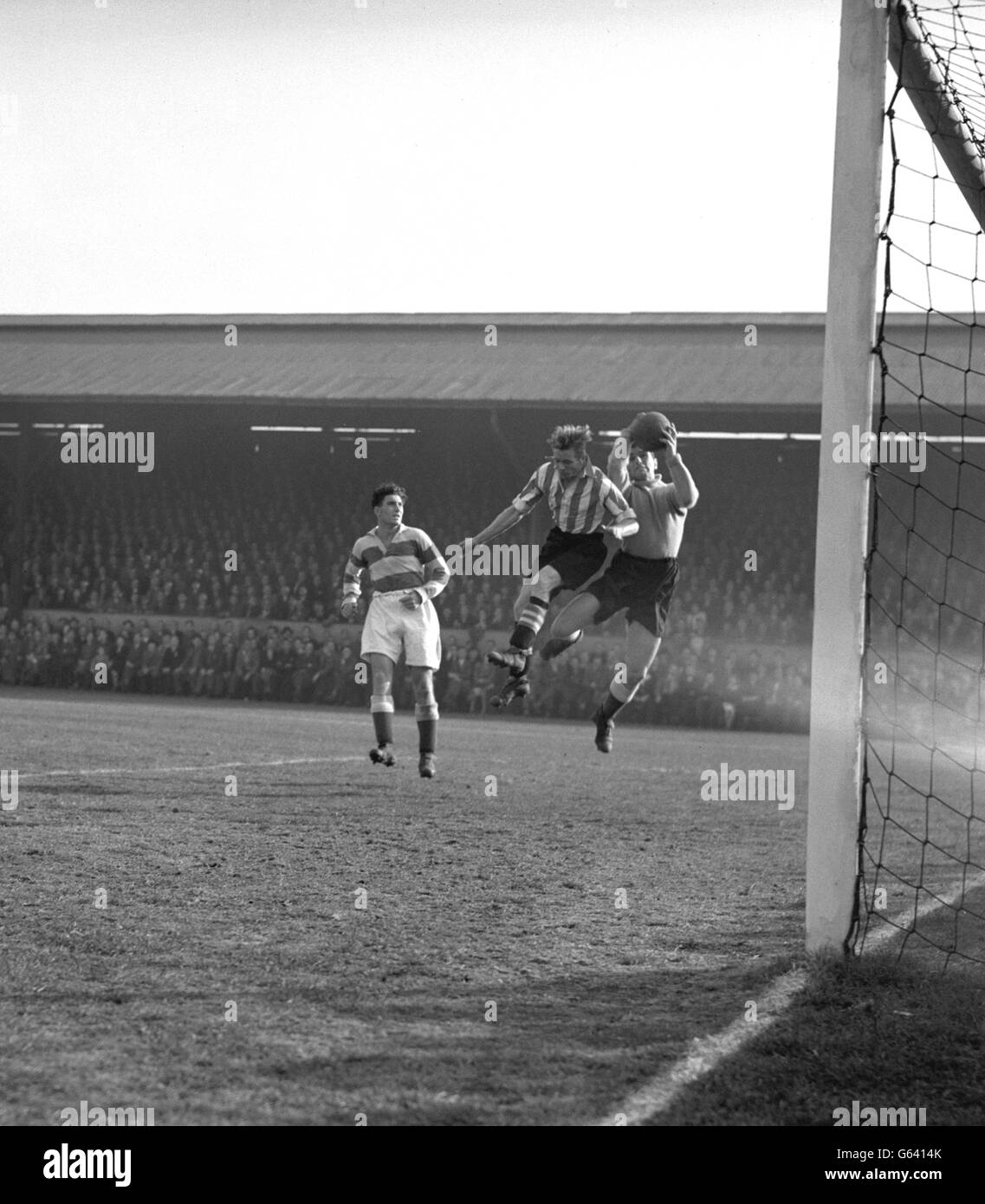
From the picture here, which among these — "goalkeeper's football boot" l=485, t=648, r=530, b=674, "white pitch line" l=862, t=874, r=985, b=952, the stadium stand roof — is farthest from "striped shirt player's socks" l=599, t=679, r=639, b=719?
the stadium stand roof

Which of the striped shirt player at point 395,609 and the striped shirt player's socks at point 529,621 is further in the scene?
the striped shirt player at point 395,609

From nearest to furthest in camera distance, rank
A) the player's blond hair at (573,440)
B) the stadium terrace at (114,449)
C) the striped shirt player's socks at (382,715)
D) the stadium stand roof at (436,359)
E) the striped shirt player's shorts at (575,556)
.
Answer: the player's blond hair at (573,440) < the striped shirt player's shorts at (575,556) < the striped shirt player's socks at (382,715) < the stadium stand roof at (436,359) < the stadium terrace at (114,449)

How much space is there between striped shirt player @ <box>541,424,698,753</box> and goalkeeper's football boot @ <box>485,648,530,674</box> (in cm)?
12

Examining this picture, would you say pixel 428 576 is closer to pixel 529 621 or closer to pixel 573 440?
pixel 529 621

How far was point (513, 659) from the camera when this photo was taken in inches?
230

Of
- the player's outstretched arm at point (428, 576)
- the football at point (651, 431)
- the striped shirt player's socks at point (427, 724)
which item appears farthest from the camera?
the striped shirt player's socks at point (427, 724)

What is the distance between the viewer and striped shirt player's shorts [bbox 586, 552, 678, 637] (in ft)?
19.7

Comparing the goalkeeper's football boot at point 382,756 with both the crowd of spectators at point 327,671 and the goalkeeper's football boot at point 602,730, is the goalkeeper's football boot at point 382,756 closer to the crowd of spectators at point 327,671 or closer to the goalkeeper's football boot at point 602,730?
the goalkeeper's football boot at point 602,730

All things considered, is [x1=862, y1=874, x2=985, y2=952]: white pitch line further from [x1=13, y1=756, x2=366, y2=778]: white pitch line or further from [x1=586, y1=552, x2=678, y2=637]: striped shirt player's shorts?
[x1=13, y1=756, x2=366, y2=778]: white pitch line

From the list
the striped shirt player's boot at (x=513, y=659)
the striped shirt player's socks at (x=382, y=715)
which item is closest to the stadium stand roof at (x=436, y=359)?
the striped shirt player's socks at (x=382, y=715)

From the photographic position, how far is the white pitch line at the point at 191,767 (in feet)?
33.3

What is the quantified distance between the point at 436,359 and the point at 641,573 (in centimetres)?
2187

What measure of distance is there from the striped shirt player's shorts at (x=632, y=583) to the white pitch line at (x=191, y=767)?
214 inches

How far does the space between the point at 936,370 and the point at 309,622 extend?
38.1 feet
